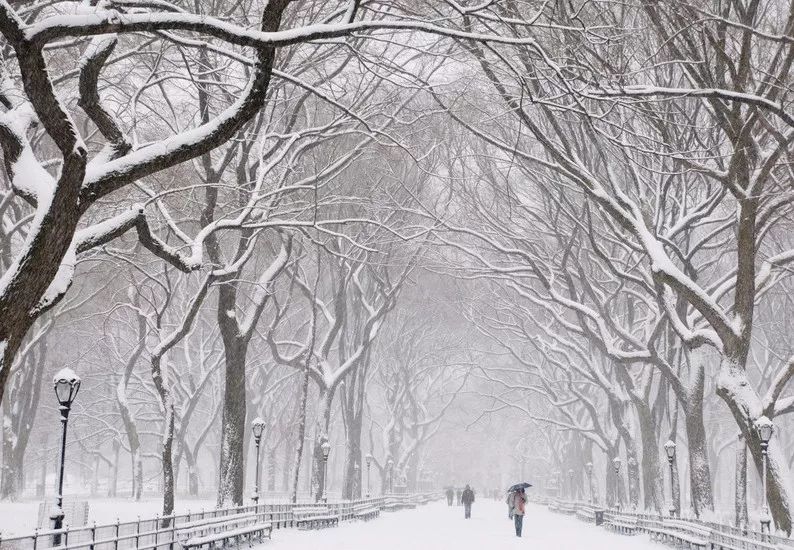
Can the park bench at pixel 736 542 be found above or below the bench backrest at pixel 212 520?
below

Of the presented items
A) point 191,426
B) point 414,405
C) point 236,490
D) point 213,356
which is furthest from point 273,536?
point 191,426

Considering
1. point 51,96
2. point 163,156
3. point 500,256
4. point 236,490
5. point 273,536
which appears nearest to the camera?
point 51,96

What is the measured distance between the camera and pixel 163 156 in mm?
10305

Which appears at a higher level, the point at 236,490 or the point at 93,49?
the point at 93,49

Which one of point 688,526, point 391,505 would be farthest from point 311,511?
point 391,505

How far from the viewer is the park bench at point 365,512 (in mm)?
33928

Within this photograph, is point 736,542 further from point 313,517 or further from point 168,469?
point 313,517

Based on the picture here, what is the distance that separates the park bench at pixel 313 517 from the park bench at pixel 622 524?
353 inches

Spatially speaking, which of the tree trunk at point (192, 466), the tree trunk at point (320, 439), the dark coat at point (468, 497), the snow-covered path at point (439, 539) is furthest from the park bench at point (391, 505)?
the snow-covered path at point (439, 539)

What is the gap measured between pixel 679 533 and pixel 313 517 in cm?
1060

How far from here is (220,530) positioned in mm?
19625

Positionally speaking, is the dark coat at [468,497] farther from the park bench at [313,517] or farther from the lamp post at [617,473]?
the park bench at [313,517]

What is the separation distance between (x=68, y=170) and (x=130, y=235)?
19977mm

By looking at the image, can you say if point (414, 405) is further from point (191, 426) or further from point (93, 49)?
point (93, 49)
